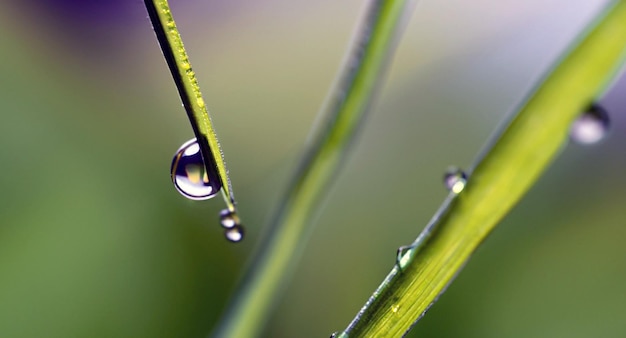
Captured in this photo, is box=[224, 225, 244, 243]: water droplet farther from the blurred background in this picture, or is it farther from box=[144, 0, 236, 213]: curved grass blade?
the blurred background

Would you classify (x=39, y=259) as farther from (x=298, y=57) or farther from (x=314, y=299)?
(x=298, y=57)

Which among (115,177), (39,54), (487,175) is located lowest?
(487,175)

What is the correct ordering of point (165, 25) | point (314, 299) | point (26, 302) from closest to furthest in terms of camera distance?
point (165, 25)
point (26, 302)
point (314, 299)

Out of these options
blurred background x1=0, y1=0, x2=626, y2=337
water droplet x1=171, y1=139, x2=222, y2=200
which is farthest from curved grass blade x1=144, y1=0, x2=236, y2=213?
blurred background x1=0, y1=0, x2=626, y2=337

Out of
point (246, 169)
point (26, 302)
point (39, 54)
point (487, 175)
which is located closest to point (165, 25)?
point (487, 175)

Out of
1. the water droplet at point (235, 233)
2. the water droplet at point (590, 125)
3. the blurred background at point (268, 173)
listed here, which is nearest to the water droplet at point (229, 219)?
the water droplet at point (235, 233)

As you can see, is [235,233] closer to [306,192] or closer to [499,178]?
[306,192]
